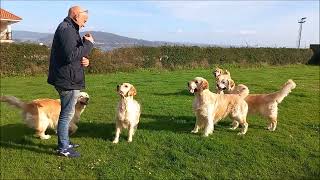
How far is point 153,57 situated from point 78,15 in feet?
69.3

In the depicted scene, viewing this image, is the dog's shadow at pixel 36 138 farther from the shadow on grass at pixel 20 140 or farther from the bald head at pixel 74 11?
the bald head at pixel 74 11

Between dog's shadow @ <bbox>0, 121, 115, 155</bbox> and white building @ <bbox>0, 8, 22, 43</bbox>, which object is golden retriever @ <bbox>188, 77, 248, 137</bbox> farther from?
white building @ <bbox>0, 8, 22, 43</bbox>

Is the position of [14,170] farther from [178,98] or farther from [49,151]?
[178,98]

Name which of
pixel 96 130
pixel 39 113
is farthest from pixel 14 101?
pixel 96 130

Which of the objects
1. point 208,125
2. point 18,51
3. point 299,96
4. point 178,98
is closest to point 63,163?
point 208,125

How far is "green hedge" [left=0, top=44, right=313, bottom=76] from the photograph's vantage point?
22.6m

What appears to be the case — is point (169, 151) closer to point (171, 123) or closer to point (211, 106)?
point (211, 106)

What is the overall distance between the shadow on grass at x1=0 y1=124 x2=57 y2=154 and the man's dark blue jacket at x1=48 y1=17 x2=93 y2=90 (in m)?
1.66

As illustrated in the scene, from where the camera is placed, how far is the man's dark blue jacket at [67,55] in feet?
20.2

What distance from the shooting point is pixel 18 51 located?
22.7m

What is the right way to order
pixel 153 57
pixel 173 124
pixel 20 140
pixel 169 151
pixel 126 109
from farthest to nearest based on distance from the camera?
pixel 153 57 → pixel 173 124 → pixel 20 140 → pixel 126 109 → pixel 169 151

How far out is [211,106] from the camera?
27.1 feet

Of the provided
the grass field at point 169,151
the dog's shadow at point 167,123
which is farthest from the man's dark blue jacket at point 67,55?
the dog's shadow at point 167,123

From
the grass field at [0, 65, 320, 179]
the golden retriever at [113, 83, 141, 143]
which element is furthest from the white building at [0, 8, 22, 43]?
the golden retriever at [113, 83, 141, 143]
